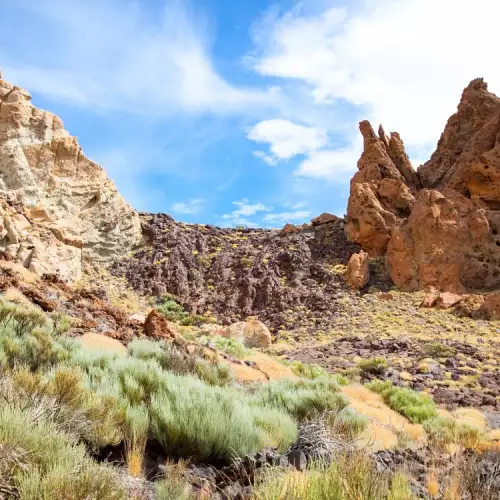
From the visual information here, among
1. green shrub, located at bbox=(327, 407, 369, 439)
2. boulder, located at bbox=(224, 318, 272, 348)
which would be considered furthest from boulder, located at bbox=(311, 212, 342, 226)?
green shrub, located at bbox=(327, 407, 369, 439)

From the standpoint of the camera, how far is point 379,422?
872 centimetres

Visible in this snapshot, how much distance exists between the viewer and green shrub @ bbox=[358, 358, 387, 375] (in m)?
16.1

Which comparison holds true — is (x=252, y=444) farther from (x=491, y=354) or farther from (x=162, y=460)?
(x=491, y=354)

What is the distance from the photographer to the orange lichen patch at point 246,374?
10759mm

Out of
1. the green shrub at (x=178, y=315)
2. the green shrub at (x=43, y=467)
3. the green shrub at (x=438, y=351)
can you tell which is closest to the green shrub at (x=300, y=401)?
the green shrub at (x=43, y=467)

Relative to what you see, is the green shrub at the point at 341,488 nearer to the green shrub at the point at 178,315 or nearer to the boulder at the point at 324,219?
the green shrub at the point at 178,315

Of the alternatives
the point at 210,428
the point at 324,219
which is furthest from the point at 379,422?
the point at 324,219

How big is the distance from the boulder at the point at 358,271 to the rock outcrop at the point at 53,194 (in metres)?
18.9

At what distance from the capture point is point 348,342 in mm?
23391

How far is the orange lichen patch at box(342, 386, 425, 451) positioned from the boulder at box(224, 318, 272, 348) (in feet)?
34.8

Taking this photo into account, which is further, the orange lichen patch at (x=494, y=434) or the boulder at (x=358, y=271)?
the boulder at (x=358, y=271)

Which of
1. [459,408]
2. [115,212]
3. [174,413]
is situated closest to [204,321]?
[115,212]

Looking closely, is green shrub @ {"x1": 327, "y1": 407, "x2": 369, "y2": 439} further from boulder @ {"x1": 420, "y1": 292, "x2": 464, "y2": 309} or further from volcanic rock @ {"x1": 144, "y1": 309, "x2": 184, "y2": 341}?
boulder @ {"x1": 420, "y1": 292, "x2": 464, "y2": 309}

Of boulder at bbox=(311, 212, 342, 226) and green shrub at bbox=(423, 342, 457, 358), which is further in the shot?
boulder at bbox=(311, 212, 342, 226)
